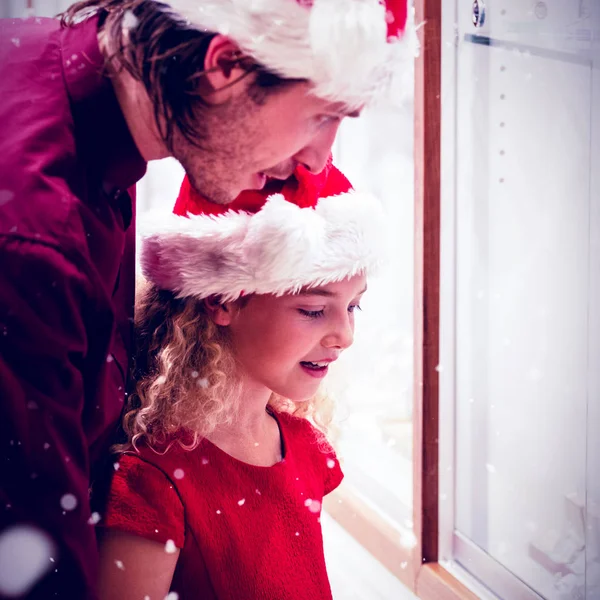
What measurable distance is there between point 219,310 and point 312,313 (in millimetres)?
141

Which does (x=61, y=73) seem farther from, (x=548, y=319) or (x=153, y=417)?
(x=548, y=319)

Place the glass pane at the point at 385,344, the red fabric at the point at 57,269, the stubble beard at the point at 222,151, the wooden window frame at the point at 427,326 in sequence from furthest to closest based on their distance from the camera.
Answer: the glass pane at the point at 385,344
the wooden window frame at the point at 427,326
the stubble beard at the point at 222,151
the red fabric at the point at 57,269

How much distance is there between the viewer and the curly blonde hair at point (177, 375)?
85 centimetres

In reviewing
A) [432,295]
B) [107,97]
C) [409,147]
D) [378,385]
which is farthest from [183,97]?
[378,385]

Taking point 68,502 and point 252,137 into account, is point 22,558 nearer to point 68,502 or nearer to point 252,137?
point 68,502

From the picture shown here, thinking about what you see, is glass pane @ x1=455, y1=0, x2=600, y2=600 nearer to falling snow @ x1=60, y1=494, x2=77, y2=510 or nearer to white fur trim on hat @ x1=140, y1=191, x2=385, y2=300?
white fur trim on hat @ x1=140, y1=191, x2=385, y2=300

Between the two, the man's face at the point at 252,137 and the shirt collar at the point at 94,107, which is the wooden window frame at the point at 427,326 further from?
the shirt collar at the point at 94,107

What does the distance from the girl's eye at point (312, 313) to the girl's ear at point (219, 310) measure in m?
0.11

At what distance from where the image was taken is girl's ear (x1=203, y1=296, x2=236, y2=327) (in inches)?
34.9

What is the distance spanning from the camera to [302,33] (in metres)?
0.63

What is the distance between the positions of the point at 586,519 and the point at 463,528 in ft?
1.12

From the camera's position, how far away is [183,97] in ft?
2.13

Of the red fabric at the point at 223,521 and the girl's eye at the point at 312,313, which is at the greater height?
the girl's eye at the point at 312,313

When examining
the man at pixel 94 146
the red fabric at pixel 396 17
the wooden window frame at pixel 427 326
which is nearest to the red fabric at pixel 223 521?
the man at pixel 94 146
